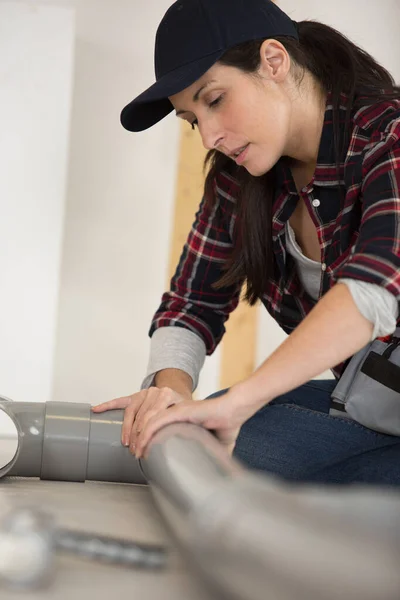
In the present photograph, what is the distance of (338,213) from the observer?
1509mm

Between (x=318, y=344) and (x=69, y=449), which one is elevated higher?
(x=318, y=344)

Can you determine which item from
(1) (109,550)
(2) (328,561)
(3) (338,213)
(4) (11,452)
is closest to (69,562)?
(1) (109,550)

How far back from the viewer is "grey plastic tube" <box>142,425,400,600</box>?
575mm

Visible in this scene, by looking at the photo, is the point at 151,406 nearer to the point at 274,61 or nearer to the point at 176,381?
the point at 176,381

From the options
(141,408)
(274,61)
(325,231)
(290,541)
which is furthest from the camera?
(325,231)

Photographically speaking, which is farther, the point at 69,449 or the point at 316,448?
the point at 316,448

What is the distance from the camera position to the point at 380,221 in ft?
3.91

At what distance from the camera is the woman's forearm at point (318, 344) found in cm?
109

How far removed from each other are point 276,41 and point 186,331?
24.8 inches

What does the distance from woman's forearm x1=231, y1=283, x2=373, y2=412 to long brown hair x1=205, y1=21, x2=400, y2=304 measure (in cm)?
44

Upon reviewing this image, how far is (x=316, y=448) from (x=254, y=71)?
0.72 m

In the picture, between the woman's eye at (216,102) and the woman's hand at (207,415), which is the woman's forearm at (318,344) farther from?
the woman's eye at (216,102)

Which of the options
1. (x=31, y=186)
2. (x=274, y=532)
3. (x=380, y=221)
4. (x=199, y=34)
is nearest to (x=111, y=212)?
(x=31, y=186)

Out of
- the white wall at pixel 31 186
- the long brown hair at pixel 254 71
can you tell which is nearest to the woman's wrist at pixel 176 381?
the long brown hair at pixel 254 71
